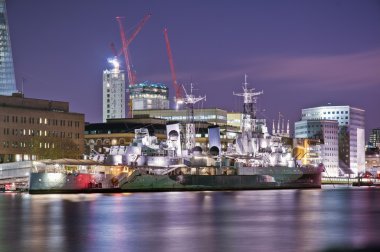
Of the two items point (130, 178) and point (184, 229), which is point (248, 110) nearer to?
point (130, 178)

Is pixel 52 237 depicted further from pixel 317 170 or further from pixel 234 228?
pixel 317 170

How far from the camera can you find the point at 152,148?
14612 cm

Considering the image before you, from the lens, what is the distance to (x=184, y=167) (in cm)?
14562

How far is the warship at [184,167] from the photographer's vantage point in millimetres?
128125

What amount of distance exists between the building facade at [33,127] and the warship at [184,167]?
24750 mm

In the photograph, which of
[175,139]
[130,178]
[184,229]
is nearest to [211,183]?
[175,139]

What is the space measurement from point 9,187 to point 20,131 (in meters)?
40.7

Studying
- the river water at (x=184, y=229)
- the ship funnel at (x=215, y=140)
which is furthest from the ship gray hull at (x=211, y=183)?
the river water at (x=184, y=229)

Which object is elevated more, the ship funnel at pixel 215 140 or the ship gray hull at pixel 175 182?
the ship funnel at pixel 215 140

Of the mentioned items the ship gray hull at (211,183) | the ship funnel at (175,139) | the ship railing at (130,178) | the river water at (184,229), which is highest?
the ship funnel at (175,139)

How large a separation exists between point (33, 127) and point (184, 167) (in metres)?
48.7

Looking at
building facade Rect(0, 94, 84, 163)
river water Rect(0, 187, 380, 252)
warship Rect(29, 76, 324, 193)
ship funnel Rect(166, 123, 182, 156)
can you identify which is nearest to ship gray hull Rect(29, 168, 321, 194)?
warship Rect(29, 76, 324, 193)

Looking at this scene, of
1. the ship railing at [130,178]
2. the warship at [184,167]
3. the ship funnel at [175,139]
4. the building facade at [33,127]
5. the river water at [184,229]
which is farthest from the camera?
the building facade at [33,127]

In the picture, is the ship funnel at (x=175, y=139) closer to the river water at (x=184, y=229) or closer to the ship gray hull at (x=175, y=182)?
the ship gray hull at (x=175, y=182)
